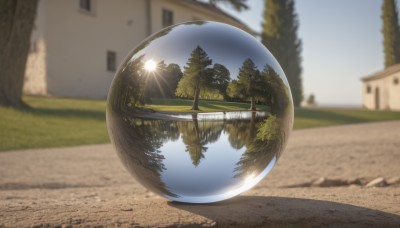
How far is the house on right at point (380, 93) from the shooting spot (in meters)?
23.7

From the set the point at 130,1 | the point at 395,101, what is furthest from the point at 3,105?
the point at 395,101

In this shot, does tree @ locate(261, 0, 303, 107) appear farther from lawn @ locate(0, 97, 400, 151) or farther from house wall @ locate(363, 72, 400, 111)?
lawn @ locate(0, 97, 400, 151)

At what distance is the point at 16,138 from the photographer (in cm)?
874

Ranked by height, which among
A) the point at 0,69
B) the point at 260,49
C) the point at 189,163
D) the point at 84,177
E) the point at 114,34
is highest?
the point at 114,34

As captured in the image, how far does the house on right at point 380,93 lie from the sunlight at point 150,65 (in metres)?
22.1

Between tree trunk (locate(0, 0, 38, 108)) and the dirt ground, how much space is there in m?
5.01

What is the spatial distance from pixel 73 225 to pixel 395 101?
25885mm

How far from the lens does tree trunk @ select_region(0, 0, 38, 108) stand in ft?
36.9

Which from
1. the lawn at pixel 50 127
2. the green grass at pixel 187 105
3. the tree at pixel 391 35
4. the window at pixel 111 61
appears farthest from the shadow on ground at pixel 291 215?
the window at pixel 111 61

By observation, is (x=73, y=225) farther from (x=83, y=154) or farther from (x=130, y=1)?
(x=130, y=1)

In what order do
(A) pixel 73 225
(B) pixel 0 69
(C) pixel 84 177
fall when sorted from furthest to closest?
(B) pixel 0 69, (C) pixel 84 177, (A) pixel 73 225

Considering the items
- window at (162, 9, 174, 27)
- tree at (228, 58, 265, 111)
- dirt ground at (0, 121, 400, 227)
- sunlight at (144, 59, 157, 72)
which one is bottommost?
dirt ground at (0, 121, 400, 227)

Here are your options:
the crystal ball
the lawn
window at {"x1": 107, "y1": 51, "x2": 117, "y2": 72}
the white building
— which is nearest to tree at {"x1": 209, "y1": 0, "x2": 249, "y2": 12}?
the white building

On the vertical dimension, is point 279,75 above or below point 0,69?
below
